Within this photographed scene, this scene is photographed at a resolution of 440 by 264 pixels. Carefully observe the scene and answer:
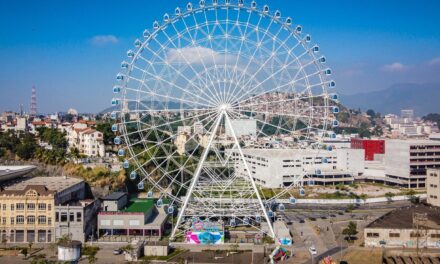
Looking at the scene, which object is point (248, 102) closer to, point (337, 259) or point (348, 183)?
point (337, 259)

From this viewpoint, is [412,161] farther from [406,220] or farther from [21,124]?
[21,124]

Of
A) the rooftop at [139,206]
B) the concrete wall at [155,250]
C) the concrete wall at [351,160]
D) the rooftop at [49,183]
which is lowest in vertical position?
the concrete wall at [155,250]

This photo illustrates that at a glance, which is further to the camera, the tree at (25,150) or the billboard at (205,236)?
the tree at (25,150)

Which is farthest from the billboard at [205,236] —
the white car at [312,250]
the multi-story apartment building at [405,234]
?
the multi-story apartment building at [405,234]

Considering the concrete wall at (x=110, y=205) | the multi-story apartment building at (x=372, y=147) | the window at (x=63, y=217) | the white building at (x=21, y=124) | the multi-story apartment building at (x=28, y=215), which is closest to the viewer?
the window at (x=63, y=217)

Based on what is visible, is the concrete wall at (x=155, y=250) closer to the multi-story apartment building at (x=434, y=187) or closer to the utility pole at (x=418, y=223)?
the utility pole at (x=418, y=223)

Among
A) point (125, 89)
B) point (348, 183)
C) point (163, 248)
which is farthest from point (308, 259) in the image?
point (348, 183)

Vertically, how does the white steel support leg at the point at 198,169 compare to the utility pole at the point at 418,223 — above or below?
above

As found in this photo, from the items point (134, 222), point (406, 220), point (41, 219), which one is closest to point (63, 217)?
point (41, 219)

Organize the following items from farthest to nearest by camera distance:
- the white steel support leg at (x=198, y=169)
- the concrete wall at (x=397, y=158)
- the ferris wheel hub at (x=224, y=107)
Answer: the concrete wall at (x=397, y=158) → the white steel support leg at (x=198, y=169) → the ferris wheel hub at (x=224, y=107)
